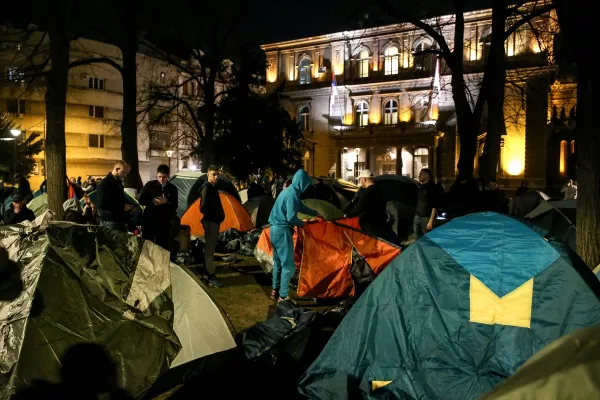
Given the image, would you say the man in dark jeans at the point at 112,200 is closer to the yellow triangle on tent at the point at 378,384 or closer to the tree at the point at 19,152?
the yellow triangle on tent at the point at 378,384

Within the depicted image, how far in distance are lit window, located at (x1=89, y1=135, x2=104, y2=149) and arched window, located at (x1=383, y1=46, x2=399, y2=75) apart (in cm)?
2437

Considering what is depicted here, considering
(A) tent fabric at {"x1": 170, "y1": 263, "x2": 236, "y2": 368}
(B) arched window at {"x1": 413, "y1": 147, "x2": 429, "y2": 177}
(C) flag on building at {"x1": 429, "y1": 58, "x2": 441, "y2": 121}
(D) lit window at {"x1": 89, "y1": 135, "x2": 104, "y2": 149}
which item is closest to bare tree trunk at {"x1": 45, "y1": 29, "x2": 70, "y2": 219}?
(A) tent fabric at {"x1": 170, "y1": 263, "x2": 236, "y2": 368}

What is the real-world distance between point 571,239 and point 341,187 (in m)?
9.38

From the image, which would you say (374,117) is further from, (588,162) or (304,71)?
(588,162)

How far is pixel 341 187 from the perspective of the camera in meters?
18.2

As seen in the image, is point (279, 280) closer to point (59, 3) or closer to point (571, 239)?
Answer: point (571, 239)

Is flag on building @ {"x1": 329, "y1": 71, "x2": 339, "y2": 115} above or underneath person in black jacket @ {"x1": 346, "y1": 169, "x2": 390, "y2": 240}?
above

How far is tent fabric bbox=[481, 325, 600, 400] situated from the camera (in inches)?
59.0

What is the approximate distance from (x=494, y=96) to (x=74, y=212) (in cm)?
1214

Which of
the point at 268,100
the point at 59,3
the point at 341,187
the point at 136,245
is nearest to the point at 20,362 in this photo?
the point at 136,245

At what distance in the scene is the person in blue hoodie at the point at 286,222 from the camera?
22.9 feet

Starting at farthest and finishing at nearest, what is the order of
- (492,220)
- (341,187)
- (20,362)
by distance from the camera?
(341,187)
(492,220)
(20,362)

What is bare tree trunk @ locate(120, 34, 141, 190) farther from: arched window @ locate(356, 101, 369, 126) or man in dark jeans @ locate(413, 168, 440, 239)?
arched window @ locate(356, 101, 369, 126)

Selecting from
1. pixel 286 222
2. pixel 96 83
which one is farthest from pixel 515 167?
pixel 286 222
